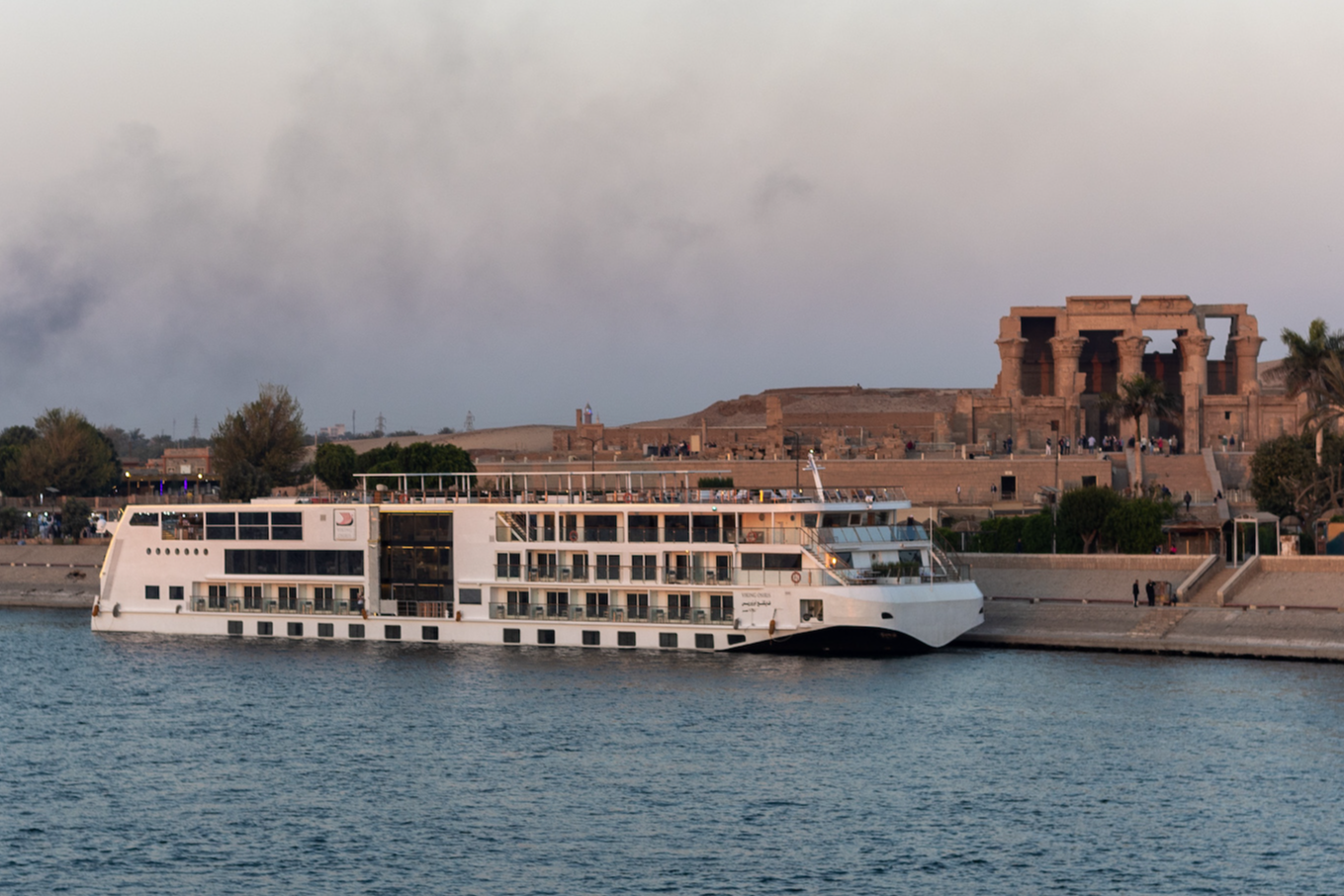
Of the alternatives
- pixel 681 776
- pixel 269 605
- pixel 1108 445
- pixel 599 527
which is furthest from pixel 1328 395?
pixel 681 776

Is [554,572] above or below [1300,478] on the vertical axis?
below

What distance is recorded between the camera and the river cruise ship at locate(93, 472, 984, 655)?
51.1 metres

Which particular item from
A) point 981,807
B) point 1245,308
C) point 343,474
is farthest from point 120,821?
point 1245,308

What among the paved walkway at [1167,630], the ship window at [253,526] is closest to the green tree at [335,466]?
the ship window at [253,526]

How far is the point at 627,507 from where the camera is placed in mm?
53875

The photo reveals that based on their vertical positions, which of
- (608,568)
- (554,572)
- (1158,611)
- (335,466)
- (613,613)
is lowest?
(1158,611)

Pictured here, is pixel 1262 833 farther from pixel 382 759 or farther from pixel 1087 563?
pixel 1087 563

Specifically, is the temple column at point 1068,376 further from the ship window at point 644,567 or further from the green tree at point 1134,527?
the ship window at point 644,567

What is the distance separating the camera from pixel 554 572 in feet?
181

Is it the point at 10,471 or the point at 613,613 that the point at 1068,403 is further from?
the point at 10,471

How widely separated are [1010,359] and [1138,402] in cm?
1758

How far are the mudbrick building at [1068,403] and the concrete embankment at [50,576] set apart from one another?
2903cm

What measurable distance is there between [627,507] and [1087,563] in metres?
18.5

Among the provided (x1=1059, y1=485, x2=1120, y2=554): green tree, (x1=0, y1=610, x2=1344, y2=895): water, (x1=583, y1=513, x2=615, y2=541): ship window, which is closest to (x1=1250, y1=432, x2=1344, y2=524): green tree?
(x1=1059, y1=485, x2=1120, y2=554): green tree
